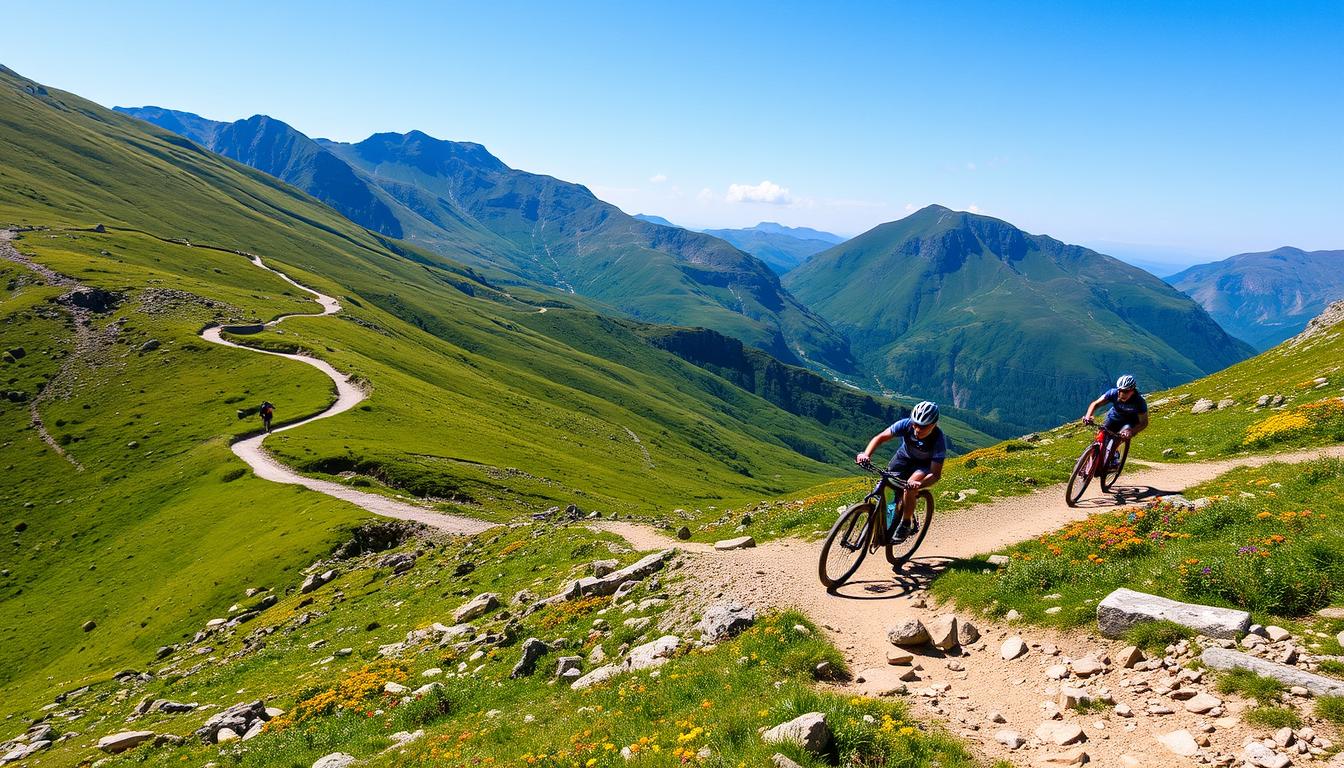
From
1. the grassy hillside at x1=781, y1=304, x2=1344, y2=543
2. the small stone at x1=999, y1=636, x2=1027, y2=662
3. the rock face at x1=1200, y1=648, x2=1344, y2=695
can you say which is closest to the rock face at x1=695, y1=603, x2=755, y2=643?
the small stone at x1=999, y1=636, x2=1027, y2=662

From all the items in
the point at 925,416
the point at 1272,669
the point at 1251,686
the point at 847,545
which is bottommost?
the point at 847,545

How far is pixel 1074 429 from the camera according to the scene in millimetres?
47688

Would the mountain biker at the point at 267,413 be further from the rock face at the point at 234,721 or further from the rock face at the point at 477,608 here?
the rock face at the point at 234,721

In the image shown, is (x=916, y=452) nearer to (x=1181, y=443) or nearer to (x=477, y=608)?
(x=477, y=608)

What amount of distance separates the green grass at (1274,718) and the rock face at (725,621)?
8.54 m

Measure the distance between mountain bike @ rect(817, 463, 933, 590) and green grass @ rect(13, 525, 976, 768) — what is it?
2957 millimetres

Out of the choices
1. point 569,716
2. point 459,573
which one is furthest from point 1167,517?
point 459,573

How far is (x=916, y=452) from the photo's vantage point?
1560cm

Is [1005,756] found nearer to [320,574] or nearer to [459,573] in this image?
[459,573]

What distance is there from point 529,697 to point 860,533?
919 centimetres

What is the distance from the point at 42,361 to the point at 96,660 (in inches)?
3410

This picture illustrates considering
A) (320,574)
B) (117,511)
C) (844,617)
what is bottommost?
(117,511)

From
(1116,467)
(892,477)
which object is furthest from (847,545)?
(1116,467)

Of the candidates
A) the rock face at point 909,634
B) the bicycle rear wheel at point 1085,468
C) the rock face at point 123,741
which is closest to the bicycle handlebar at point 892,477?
the rock face at point 909,634
